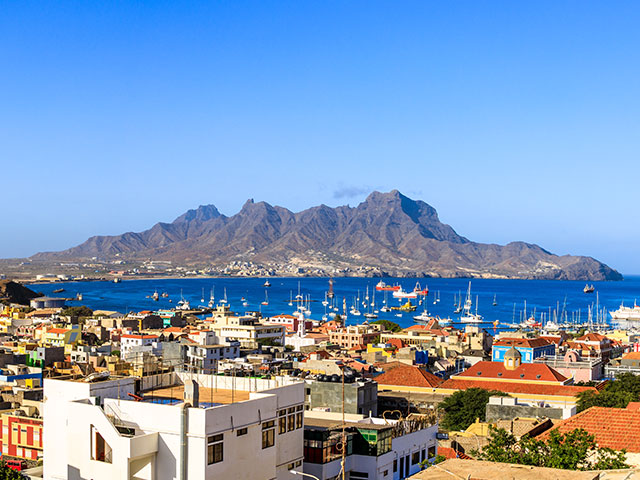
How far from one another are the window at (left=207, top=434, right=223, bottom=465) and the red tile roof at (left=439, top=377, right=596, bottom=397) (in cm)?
2568

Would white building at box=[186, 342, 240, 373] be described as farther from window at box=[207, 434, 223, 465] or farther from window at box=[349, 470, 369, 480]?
window at box=[207, 434, 223, 465]

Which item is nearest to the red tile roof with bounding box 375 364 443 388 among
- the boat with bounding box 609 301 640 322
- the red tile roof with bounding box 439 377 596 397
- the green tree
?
the red tile roof with bounding box 439 377 596 397

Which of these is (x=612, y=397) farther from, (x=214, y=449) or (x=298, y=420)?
→ (x=214, y=449)

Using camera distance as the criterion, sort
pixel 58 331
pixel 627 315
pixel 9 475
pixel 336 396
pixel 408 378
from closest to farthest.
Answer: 1. pixel 9 475
2. pixel 336 396
3. pixel 408 378
4. pixel 58 331
5. pixel 627 315

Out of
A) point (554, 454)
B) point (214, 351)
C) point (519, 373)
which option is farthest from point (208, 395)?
point (214, 351)

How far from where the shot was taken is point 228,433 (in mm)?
12148

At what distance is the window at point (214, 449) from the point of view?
11.8m

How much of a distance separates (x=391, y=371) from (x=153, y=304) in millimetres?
111933

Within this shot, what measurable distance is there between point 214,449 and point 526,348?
42.6 m

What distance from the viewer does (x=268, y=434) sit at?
42.8 ft

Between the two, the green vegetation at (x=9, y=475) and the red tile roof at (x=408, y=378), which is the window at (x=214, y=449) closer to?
the green vegetation at (x=9, y=475)

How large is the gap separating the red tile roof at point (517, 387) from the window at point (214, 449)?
25684mm

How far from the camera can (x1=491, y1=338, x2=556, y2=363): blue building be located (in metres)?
51.7

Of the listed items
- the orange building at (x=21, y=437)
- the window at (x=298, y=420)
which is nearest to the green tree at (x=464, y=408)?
the orange building at (x=21, y=437)
